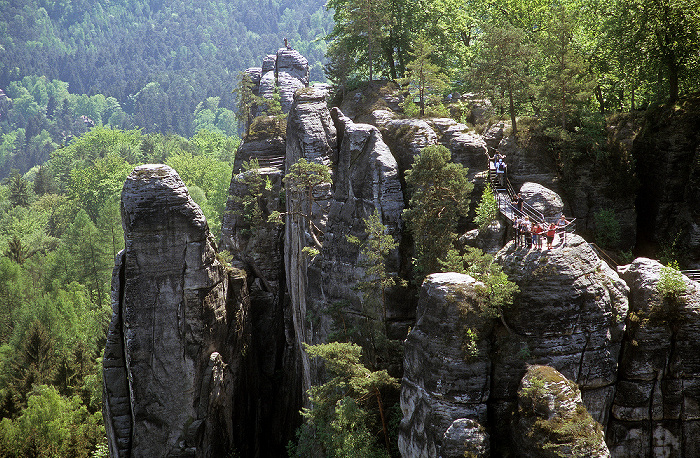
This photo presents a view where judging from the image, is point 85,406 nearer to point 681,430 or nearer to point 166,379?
point 166,379

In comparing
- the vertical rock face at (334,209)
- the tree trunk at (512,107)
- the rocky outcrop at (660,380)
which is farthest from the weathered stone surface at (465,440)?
the tree trunk at (512,107)

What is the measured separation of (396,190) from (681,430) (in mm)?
13951

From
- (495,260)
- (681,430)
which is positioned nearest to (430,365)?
(495,260)

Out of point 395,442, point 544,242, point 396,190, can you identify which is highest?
point 396,190

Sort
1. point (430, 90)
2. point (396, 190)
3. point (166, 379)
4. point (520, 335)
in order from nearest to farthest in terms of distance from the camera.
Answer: point (520, 335) < point (396, 190) < point (166, 379) < point (430, 90)

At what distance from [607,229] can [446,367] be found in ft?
40.7

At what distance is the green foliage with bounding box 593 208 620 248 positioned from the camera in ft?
82.4

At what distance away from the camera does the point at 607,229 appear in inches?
998

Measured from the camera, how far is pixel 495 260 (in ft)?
62.7

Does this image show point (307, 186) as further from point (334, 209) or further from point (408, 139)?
point (408, 139)

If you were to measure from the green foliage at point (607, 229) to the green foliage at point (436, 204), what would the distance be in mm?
7437

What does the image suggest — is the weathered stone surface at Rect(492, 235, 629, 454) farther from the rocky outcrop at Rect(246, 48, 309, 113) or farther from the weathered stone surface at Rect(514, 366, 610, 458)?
the rocky outcrop at Rect(246, 48, 309, 113)

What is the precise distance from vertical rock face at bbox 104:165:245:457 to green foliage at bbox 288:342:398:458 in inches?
312

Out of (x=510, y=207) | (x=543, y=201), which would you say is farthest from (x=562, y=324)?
(x=510, y=207)
